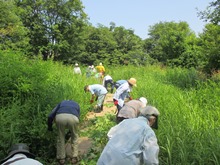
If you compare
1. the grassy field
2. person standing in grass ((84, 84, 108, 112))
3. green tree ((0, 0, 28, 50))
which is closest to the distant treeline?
green tree ((0, 0, 28, 50))

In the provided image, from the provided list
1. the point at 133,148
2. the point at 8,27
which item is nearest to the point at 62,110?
the point at 133,148

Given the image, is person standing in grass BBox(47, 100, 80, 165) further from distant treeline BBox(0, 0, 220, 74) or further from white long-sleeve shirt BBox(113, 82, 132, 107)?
distant treeline BBox(0, 0, 220, 74)

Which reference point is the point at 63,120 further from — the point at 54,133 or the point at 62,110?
the point at 54,133

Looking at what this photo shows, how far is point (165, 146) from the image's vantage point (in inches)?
191

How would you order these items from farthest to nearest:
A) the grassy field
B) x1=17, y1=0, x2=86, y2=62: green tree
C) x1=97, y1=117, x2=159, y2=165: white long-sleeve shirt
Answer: x1=17, y1=0, x2=86, y2=62: green tree, the grassy field, x1=97, y1=117, x2=159, y2=165: white long-sleeve shirt

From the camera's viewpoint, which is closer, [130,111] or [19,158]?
[19,158]

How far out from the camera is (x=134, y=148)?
3.02m

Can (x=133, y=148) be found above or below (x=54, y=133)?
above

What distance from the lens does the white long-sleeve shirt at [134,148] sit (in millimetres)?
2992

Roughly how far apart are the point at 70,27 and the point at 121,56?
10.3m

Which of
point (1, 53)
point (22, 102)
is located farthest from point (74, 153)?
point (1, 53)

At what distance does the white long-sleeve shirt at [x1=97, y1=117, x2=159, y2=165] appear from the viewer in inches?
118

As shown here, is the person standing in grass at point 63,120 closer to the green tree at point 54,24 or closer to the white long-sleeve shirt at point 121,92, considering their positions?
the white long-sleeve shirt at point 121,92

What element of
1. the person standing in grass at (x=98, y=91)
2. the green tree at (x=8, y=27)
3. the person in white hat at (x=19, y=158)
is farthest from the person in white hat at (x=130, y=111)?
the green tree at (x=8, y=27)
